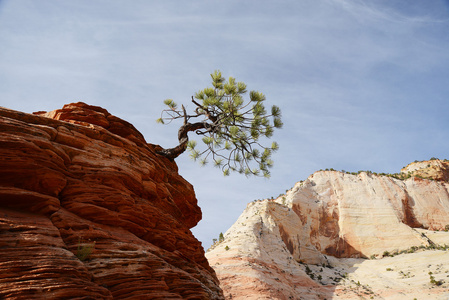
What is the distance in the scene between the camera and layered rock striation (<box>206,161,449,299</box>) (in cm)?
3072

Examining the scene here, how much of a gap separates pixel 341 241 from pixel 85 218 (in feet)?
184

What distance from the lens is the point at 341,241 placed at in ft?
190

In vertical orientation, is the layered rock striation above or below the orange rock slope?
above

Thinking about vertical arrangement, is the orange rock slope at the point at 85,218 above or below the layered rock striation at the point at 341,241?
below

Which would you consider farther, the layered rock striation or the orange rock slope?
the layered rock striation

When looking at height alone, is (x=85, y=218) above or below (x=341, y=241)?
below

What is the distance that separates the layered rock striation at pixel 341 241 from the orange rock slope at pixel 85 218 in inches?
578

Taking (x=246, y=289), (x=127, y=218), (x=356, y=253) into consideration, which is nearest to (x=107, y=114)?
(x=127, y=218)

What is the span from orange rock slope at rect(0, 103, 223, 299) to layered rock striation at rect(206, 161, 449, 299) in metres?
14.7

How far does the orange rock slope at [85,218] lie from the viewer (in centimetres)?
663

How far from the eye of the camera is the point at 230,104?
1614 centimetres

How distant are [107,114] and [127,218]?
4692mm

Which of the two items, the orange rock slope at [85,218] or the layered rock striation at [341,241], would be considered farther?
the layered rock striation at [341,241]

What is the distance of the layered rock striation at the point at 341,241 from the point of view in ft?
101
